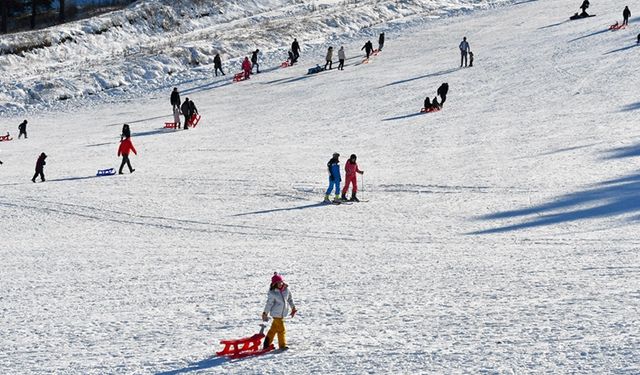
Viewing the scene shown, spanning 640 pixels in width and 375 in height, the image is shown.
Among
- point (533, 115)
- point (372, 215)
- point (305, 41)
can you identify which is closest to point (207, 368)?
point (372, 215)

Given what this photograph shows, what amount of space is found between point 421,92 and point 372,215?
16.2 metres

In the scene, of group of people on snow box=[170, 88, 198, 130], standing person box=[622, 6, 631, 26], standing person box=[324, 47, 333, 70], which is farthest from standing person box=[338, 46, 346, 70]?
standing person box=[622, 6, 631, 26]

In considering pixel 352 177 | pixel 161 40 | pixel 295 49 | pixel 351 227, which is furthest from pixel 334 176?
pixel 161 40

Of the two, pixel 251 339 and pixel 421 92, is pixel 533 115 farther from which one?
pixel 251 339

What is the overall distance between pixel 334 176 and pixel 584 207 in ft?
19.2

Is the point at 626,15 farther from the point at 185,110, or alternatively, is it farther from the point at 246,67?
the point at 185,110

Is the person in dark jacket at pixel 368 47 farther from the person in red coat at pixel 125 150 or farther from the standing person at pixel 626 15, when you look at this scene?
the person in red coat at pixel 125 150

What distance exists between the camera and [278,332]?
48.6 feet

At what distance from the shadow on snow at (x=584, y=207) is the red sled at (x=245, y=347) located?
8.39 metres

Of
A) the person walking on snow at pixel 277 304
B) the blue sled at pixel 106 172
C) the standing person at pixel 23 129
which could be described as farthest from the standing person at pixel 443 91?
the person walking on snow at pixel 277 304

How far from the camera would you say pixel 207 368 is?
14.5m

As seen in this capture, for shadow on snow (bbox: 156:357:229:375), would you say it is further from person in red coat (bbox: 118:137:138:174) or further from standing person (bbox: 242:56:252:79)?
standing person (bbox: 242:56:252:79)

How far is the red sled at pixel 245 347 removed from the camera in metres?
14.7

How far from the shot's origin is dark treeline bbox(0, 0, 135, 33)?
195 ft
